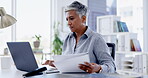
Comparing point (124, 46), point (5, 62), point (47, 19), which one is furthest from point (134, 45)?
point (47, 19)

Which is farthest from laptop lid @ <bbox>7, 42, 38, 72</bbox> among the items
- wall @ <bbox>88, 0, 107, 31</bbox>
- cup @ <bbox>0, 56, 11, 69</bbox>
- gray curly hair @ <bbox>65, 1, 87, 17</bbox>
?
wall @ <bbox>88, 0, 107, 31</bbox>

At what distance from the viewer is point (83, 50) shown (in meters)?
1.78

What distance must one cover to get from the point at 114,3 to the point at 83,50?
125 inches

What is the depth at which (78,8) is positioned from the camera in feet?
5.65

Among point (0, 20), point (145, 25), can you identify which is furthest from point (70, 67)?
point (145, 25)

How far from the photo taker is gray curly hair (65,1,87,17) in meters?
1.71

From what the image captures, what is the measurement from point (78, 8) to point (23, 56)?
63cm

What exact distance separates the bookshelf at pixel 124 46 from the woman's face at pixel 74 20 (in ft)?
4.91

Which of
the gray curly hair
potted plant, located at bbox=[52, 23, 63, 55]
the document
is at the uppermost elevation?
the gray curly hair

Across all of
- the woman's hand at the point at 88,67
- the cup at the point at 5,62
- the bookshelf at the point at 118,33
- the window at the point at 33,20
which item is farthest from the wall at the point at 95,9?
the woman's hand at the point at 88,67

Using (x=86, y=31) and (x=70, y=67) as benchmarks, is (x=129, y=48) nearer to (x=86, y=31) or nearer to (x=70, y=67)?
(x=86, y=31)

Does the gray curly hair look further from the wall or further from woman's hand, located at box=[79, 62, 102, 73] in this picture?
the wall

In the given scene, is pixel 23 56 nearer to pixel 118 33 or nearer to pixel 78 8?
pixel 78 8

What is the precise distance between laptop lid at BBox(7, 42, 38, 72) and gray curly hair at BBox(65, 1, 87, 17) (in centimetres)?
52
